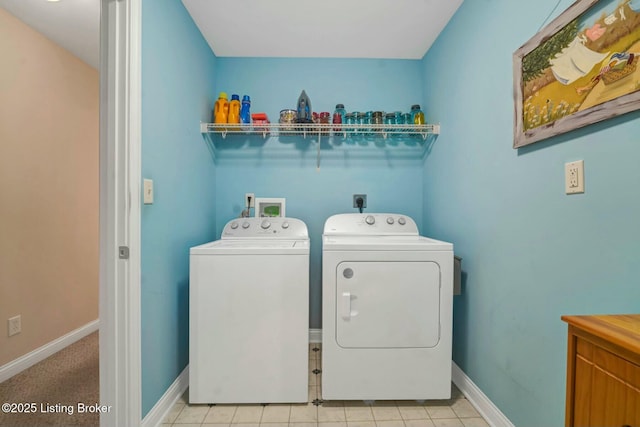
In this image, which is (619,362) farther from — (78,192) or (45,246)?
(78,192)

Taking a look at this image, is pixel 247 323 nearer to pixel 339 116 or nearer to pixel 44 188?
pixel 339 116

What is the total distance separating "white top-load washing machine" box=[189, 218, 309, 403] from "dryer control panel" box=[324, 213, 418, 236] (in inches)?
24.3

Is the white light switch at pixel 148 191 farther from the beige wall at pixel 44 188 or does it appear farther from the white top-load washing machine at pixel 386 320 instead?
the beige wall at pixel 44 188

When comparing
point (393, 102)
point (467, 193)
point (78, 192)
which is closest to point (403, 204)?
point (467, 193)

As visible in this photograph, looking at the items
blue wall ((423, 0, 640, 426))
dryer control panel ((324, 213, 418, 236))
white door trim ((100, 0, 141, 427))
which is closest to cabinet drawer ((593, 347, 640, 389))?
blue wall ((423, 0, 640, 426))

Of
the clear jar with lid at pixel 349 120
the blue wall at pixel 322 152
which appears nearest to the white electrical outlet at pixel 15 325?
the blue wall at pixel 322 152

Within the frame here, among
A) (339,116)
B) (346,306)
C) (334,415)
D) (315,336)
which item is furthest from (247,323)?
(339,116)

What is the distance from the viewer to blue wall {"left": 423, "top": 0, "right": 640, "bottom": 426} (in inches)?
33.1

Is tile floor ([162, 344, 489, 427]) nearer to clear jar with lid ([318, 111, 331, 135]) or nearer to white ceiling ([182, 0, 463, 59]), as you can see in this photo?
clear jar with lid ([318, 111, 331, 135])

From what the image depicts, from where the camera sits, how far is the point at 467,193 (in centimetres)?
165

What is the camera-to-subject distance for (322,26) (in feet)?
6.23

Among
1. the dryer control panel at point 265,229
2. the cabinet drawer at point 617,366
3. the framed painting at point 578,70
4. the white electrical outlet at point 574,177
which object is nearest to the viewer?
the cabinet drawer at point 617,366

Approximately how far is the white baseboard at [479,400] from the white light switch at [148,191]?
198 cm

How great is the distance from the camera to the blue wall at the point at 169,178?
1.31m
